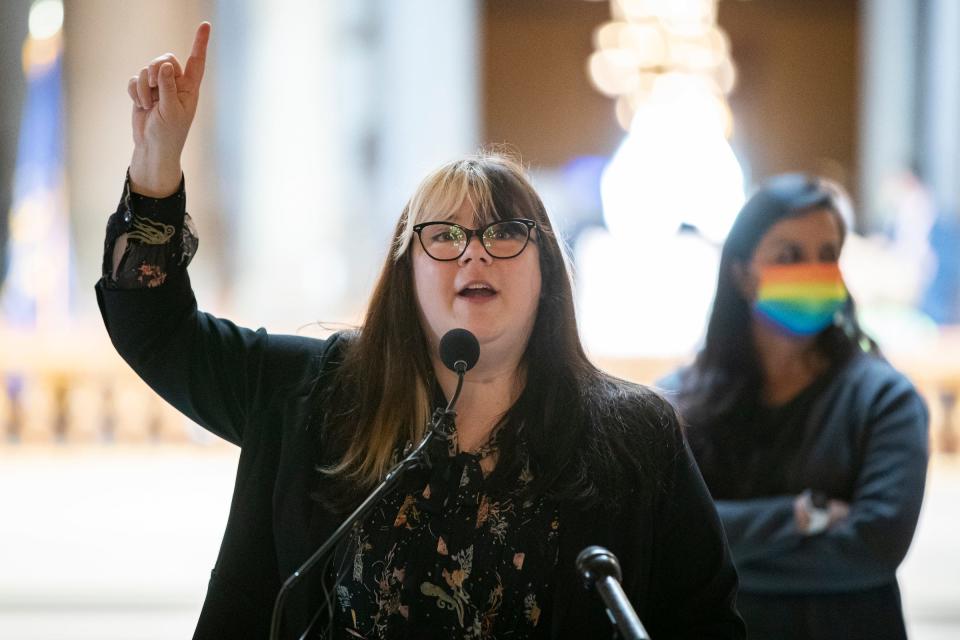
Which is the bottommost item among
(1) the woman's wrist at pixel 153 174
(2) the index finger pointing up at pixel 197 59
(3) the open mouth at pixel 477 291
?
(3) the open mouth at pixel 477 291

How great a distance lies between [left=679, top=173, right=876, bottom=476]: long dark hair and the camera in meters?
2.42

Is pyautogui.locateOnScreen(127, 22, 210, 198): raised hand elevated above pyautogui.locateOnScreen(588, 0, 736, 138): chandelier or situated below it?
below

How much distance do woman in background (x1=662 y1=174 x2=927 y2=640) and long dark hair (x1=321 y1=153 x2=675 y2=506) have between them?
1.94 feet

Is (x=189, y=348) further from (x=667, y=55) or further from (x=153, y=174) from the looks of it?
(x=667, y=55)

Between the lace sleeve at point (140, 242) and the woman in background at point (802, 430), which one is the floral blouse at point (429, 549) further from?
the woman in background at point (802, 430)

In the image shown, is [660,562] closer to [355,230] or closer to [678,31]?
[355,230]

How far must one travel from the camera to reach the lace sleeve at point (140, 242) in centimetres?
166

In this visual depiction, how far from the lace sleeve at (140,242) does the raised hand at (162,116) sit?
2 cm

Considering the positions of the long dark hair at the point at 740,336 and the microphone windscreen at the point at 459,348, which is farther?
the long dark hair at the point at 740,336

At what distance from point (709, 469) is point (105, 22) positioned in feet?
20.8

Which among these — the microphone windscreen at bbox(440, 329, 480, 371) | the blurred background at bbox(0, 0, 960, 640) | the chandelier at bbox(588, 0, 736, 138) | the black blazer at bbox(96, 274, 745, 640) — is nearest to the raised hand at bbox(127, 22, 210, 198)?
the black blazer at bbox(96, 274, 745, 640)

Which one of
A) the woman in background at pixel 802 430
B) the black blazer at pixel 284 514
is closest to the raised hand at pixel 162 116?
the black blazer at pixel 284 514

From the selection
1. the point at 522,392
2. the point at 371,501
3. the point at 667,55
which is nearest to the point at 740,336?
the point at 522,392

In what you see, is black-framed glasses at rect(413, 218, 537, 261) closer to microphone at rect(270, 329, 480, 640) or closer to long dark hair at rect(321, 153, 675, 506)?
long dark hair at rect(321, 153, 675, 506)
